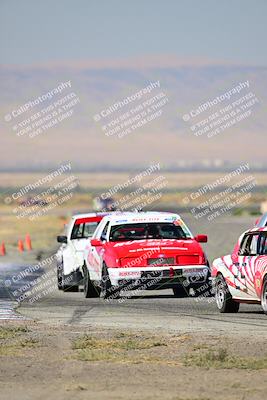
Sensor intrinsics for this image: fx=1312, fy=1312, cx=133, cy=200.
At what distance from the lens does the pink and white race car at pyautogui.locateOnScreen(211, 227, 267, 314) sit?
19.4 m

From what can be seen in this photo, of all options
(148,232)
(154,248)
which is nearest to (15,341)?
(154,248)

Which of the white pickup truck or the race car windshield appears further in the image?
the white pickup truck

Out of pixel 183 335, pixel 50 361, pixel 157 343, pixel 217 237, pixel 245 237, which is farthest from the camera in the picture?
pixel 217 237

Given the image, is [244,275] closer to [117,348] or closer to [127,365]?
[117,348]

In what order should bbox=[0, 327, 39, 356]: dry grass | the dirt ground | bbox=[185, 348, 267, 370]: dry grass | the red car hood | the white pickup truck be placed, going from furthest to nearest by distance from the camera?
the white pickup truck
the red car hood
bbox=[0, 327, 39, 356]: dry grass
bbox=[185, 348, 267, 370]: dry grass
the dirt ground

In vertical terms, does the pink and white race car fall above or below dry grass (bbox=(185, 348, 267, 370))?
above

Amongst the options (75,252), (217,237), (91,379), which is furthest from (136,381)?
(217,237)

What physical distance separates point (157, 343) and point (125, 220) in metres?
9.61

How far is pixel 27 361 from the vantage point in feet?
47.1

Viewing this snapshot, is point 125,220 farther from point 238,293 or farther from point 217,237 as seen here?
point 217,237

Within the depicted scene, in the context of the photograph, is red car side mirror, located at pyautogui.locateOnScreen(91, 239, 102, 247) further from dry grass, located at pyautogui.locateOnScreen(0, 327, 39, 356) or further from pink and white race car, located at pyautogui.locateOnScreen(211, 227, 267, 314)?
dry grass, located at pyautogui.locateOnScreen(0, 327, 39, 356)

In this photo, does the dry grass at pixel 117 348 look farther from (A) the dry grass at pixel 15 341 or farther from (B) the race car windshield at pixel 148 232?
(B) the race car windshield at pixel 148 232

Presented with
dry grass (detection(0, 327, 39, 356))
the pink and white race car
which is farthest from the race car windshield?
dry grass (detection(0, 327, 39, 356))

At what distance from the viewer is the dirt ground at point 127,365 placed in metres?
11.9
